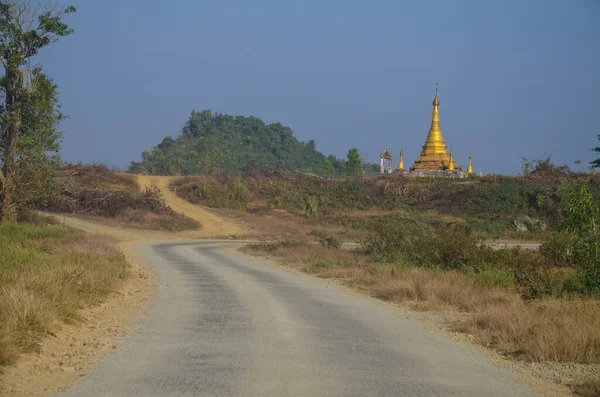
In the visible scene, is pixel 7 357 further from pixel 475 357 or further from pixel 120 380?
pixel 475 357

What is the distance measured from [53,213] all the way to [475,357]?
42649 mm

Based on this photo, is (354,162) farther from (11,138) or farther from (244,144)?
(11,138)

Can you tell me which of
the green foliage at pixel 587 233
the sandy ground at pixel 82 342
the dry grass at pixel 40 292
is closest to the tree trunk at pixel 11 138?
the dry grass at pixel 40 292

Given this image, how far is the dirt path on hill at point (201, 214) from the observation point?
47.2m

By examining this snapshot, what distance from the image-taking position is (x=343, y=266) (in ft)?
75.4

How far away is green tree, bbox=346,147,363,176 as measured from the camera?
316 ft

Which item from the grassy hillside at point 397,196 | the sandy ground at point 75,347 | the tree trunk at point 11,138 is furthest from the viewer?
the grassy hillside at point 397,196

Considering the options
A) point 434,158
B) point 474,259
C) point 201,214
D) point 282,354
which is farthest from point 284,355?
point 434,158

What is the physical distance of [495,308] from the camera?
1244 centimetres

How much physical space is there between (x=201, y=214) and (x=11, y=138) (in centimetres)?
2229

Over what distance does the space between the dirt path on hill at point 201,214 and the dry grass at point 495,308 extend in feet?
76.5

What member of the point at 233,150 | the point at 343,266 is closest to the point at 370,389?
the point at 343,266

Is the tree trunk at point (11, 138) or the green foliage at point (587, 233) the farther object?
the tree trunk at point (11, 138)

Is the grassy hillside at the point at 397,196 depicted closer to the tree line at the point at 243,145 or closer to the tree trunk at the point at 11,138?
the tree trunk at the point at 11,138
